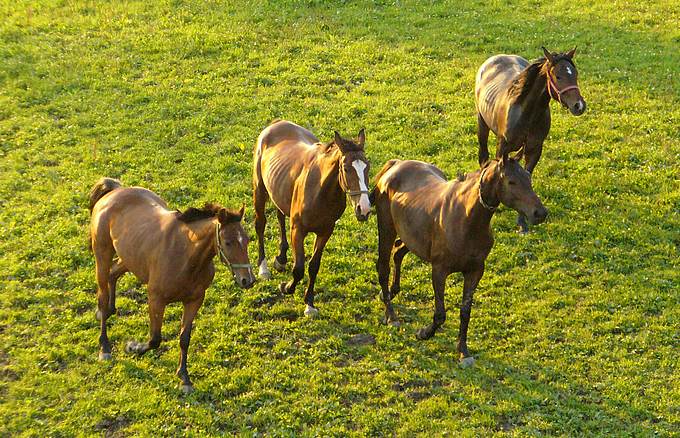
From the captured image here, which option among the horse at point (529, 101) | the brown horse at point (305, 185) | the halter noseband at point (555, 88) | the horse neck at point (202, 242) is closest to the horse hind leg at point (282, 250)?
the brown horse at point (305, 185)

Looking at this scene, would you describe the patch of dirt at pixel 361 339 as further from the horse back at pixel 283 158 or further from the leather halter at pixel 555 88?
the leather halter at pixel 555 88

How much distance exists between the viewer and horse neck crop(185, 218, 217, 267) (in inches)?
333

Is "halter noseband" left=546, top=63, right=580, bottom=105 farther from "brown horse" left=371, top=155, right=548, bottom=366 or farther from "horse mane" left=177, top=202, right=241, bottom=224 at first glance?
"horse mane" left=177, top=202, right=241, bottom=224

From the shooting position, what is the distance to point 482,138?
46.3 feet

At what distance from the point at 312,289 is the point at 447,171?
4855 mm

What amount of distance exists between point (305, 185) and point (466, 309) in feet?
9.20

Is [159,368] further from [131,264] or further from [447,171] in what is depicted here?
[447,171]

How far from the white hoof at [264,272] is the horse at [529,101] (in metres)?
4.18

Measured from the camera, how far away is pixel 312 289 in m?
10.6

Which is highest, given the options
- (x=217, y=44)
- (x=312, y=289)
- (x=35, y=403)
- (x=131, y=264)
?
(x=217, y=44)

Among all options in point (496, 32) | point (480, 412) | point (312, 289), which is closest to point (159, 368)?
point (312, 289)

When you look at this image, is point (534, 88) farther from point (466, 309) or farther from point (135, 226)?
A: point (135, 226)

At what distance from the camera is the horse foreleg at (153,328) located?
29.0 feet

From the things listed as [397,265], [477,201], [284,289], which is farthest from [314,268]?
[477,201]
